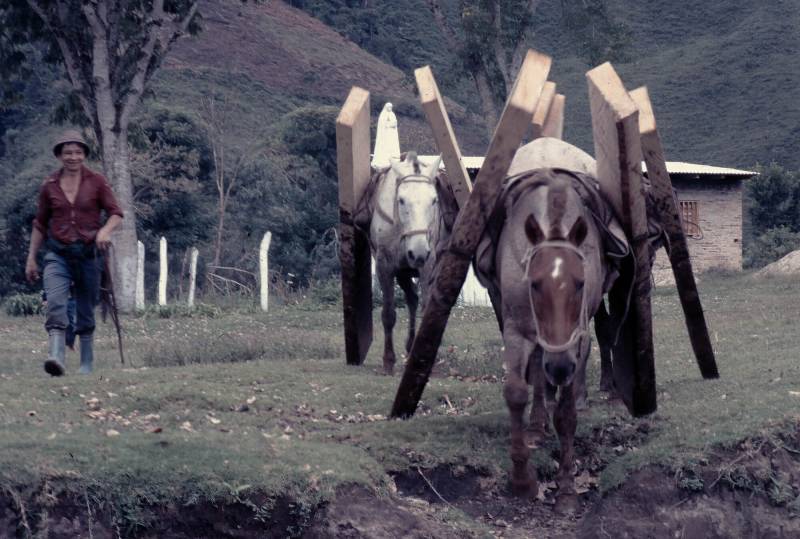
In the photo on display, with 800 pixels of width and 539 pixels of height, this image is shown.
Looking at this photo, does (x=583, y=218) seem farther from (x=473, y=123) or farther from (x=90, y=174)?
(x=473, y=123)

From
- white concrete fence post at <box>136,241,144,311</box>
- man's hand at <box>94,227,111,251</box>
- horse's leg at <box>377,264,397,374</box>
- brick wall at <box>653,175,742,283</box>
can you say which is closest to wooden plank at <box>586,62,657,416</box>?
horse's leg at <box>377,264,397,374</box>

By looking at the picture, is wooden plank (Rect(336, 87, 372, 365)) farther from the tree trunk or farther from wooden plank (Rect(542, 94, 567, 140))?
the tree trunk

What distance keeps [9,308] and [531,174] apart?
16.3 m

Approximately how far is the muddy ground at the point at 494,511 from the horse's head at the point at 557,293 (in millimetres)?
1040

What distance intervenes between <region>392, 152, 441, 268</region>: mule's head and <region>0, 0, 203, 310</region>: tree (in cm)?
1185

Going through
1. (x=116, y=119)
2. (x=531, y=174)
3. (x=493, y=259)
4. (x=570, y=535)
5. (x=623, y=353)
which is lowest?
(x=570, y=535)

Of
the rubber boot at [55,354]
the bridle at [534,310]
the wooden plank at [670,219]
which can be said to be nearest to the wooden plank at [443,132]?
the bridle at [534,310]

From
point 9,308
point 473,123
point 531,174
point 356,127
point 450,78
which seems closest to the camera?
point 531,174

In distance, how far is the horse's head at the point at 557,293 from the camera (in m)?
6.12

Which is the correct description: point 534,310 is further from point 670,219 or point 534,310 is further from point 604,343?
point 604,343

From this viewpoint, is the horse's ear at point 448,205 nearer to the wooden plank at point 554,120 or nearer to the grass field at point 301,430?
Result: the wooden plank at point 554,120

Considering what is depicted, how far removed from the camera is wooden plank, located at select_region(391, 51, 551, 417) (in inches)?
274

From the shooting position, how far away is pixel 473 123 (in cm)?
5656

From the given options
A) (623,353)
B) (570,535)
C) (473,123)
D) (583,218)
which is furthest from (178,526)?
(473,123)
